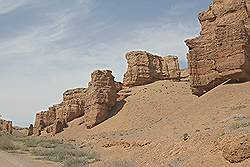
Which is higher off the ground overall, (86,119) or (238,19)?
(238,19)

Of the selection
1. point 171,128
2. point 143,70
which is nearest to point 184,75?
point 143,70

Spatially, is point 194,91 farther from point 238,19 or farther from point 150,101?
point 150,101

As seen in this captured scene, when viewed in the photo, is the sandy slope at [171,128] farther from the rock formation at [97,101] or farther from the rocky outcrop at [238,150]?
the rock formation at [97,101]

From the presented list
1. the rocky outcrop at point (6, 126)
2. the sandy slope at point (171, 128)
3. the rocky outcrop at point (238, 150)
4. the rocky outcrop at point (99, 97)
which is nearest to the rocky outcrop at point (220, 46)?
the sandy slope at point (171, 128)

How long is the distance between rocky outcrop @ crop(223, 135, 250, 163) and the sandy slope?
0.72 ft

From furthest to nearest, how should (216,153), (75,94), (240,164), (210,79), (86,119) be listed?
(75,94) < (86,119) < (210,79) < (216,153) < (240,164)

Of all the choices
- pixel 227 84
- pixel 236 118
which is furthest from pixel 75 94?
pixel 236 118

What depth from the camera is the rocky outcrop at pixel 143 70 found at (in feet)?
174

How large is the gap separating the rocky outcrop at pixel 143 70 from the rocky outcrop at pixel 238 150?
134ft

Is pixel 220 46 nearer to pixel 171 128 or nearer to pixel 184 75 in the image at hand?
pixel 171 128

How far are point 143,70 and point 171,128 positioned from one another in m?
25.8

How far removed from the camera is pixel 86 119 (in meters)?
45.5

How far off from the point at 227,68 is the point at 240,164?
19.9m

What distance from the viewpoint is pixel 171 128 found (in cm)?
2812
